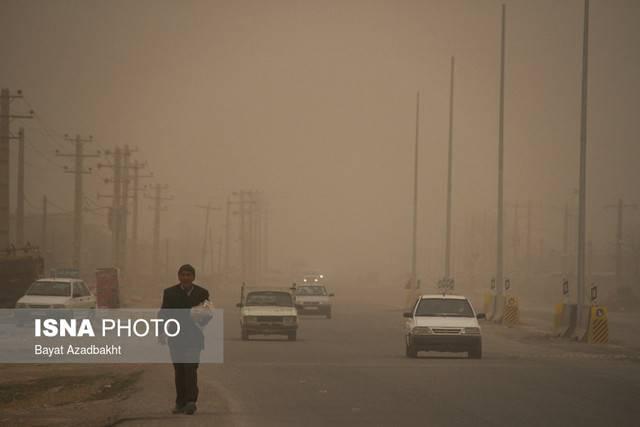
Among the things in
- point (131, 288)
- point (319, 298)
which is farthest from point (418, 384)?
point (131, 288)

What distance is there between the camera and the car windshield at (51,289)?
48969 millimetres

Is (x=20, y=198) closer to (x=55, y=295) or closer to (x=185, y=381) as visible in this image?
(x=55, y=295)

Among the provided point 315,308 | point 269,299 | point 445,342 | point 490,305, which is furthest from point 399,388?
point 315,308

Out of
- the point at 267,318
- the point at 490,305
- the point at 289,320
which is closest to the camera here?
the point at 267,318

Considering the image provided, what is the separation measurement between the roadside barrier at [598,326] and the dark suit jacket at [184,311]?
Answer: 96.2 ft

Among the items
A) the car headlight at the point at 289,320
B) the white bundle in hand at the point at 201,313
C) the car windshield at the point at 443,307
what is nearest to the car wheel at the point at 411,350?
the car windshield at the point at 443,307

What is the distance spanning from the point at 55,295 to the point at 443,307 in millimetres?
18275

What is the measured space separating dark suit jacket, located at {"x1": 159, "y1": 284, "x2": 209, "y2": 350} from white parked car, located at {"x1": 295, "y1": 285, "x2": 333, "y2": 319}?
4914cm

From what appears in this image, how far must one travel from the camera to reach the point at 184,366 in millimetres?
19328

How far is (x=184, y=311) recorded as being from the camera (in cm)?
1931

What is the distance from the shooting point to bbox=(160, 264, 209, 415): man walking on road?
19125 millimetres

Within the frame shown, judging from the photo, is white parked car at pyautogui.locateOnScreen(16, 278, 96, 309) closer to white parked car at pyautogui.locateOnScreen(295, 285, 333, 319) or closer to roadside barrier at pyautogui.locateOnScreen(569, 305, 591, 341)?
Result: roadside barrier at pyautogui.locateOnScreen(569, 305, 591, 341)

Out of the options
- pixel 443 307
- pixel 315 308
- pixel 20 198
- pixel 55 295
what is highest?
pixel 20 198

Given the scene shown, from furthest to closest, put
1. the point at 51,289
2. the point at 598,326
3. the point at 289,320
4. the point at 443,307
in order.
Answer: the point at 51,289, the point at 598,326, the point at 289,320, the point at 443,307
